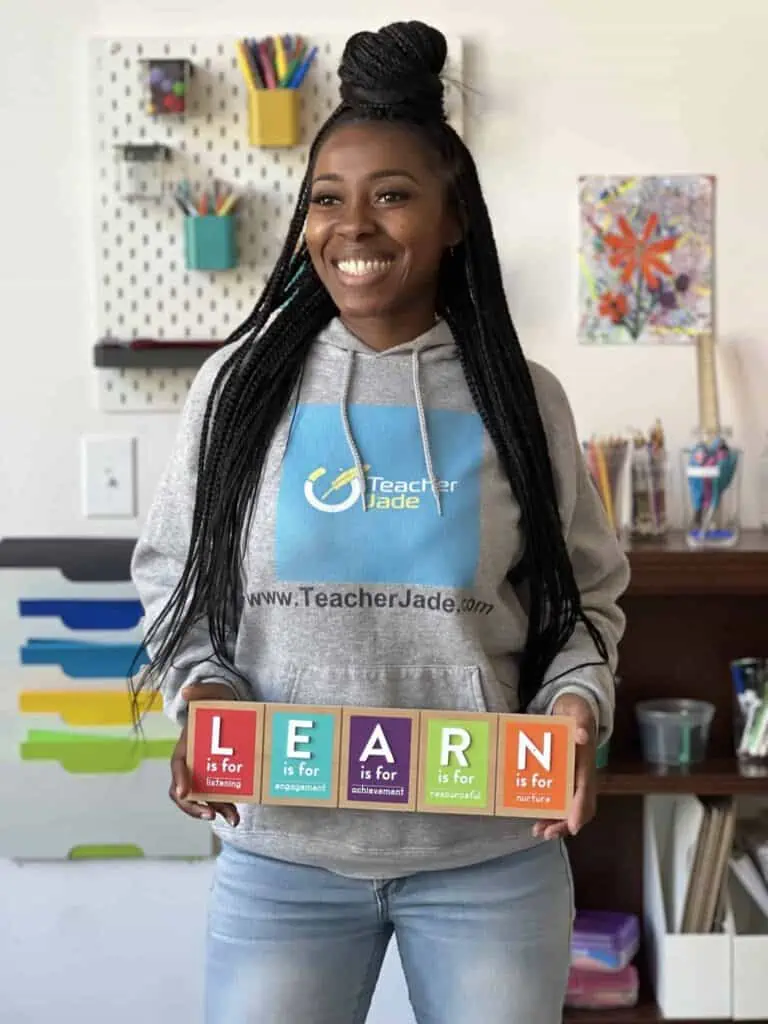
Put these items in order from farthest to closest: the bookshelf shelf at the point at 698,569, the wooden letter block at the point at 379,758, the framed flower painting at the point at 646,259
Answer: the framed flower painting at the point at 646,259 < the bookshelf shelf at the point at 698,569 < the wooden letter block at the point at 379,758

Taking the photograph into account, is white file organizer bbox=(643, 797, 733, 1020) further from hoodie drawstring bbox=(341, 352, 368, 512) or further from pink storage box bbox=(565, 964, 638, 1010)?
hoodie drawstring bbox=(341, 352, 368, 512)

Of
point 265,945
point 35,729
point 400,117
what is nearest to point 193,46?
point 400,117

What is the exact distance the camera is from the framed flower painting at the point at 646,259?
1.98 m

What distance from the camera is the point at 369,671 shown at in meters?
1.14

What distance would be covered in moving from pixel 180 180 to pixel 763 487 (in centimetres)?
96

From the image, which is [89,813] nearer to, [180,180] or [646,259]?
[180,180]

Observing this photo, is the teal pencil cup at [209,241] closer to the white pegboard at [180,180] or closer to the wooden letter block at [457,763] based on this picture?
the white pegboard at [180,180]

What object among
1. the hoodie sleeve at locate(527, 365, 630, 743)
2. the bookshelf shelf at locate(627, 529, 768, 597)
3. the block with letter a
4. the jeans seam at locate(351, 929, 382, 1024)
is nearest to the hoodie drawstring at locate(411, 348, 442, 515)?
the hoodie sleeve at locate(527, 365, 630, 743)

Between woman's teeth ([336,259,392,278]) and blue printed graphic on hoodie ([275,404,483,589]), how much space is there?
116 millimetres

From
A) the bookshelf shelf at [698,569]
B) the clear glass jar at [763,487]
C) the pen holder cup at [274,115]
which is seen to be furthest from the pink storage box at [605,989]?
the pen holder cup at [274,115]

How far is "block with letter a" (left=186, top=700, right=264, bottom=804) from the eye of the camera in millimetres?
1131

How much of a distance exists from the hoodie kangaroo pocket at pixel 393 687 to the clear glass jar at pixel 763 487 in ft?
3.20

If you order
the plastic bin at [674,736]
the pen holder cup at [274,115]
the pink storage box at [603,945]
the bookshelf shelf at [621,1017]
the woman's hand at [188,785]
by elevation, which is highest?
the pen holder cup at [274,115]

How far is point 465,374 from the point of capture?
1.22m
